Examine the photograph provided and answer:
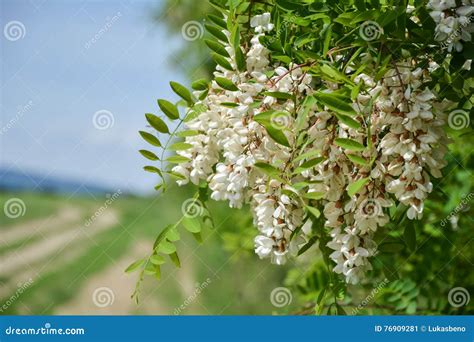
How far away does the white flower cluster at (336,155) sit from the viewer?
87cm

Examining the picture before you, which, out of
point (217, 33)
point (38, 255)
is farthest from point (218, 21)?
point (38, 255)

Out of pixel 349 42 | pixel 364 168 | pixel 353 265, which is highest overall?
pixel 349 42

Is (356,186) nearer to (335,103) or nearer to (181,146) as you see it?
(335,103)

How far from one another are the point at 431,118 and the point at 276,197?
0.23m

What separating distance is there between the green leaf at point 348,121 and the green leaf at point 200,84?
26 centimetres

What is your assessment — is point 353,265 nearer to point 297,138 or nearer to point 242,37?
point 297,138

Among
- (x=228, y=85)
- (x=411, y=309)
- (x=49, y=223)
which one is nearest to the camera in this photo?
(x=228, y=85)

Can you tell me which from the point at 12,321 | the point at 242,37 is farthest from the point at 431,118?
the point at 12,321

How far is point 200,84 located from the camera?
40.4 inches

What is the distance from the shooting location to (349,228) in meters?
0.91

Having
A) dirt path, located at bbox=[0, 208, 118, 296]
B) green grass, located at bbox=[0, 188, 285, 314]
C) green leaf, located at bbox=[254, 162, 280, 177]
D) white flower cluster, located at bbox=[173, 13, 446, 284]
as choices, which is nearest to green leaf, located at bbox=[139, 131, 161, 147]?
white flower cluster, located at bbox=[173, 13, 446, 284]

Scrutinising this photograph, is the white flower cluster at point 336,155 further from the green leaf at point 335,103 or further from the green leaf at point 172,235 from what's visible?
the green leaf at point 172,235

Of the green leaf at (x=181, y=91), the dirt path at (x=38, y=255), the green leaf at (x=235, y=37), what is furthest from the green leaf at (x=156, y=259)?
the dirt path at (x=38, y=255)

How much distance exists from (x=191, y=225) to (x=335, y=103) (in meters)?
0.34
